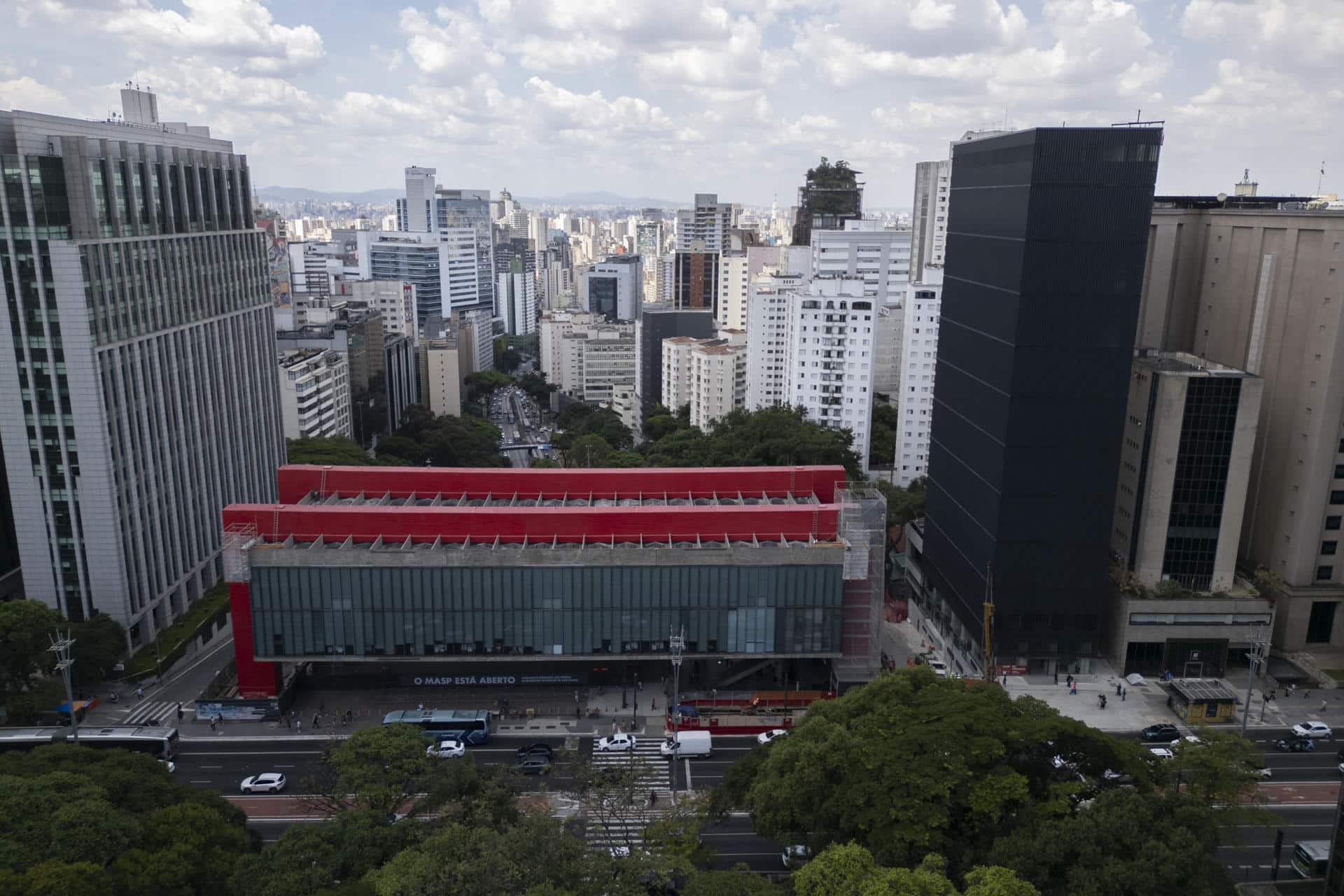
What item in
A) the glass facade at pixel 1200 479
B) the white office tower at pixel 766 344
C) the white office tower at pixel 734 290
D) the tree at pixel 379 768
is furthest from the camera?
the white office tower at pixel 734 290

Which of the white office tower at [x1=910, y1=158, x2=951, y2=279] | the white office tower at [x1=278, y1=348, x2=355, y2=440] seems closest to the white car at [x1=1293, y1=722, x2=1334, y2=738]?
the white office tower at [x1=278, y1=348, x2=355, y2=440]

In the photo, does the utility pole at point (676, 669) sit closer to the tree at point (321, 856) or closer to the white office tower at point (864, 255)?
the tree at point (321, 856)

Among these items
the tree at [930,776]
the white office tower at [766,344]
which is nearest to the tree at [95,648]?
the tree at [930,776]

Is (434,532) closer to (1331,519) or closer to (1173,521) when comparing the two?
(1173,521)

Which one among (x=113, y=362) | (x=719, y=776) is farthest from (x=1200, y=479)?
(x=113, y=362)

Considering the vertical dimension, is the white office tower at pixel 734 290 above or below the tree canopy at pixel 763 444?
above

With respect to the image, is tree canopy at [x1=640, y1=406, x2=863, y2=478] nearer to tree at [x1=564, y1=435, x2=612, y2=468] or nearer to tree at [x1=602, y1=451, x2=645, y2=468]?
tree at [x1=602, y1=451, x2=645, y2=468]

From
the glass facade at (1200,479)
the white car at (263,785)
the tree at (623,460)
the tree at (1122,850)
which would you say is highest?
the glass facade at (1200,479)

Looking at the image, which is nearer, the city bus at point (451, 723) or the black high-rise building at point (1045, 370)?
the black high-rise building at point (1045, 370)

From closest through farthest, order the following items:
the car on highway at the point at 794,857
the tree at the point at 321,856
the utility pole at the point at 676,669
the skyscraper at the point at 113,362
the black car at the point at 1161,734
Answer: the tree at the point at 321,856 < the car on highway at the point at 794,857 < the utility pole at the point at 676,669 < the black car at the point at 1161,734 < the skyscraper at the point at 113,362
